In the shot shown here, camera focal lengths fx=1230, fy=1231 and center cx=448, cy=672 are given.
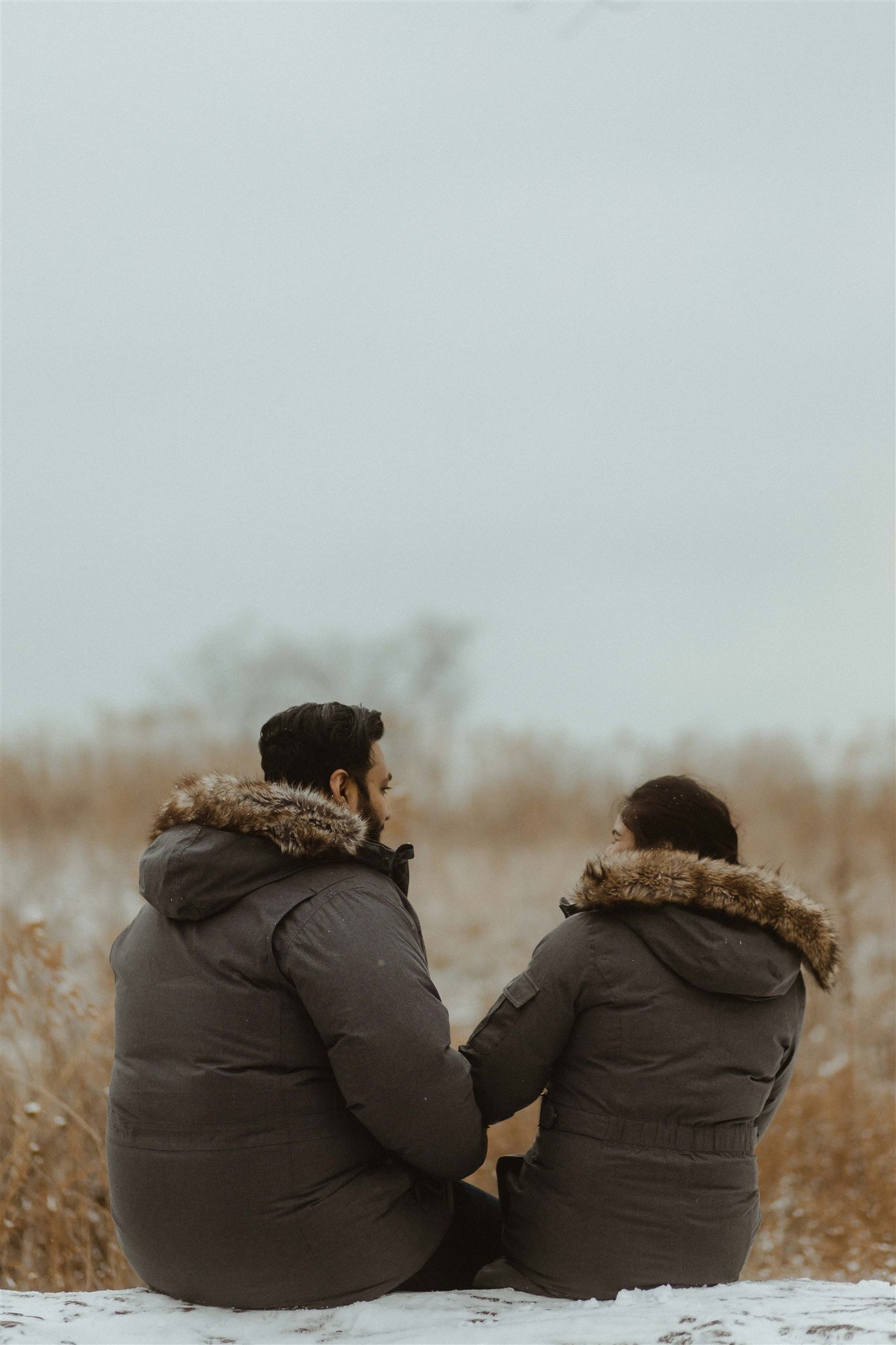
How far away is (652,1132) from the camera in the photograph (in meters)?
2.25

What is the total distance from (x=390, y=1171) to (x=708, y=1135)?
596mm

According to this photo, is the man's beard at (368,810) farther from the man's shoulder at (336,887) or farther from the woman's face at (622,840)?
the woman's face at (622,840)

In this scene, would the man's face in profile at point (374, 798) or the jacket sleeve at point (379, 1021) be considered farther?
the man's face in profile at point (374, 798)

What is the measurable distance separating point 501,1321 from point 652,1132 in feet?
1.37

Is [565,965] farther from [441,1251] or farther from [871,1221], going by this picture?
[871,1221]

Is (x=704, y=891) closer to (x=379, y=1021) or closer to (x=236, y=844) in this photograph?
(x=379, y=1021)

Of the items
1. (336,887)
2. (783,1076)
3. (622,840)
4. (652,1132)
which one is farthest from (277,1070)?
(783,1076)

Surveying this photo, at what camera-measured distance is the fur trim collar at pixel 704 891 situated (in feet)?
7.36

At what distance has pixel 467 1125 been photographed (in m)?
2.24

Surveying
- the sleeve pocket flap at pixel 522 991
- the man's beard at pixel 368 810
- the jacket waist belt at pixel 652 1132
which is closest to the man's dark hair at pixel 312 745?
the man's beard at pixel 368 810

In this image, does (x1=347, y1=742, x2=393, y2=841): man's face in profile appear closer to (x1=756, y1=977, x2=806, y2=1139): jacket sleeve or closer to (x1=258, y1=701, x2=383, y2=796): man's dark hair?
(x1=258, y1=701, x2=383, y2=796): man's dark hair

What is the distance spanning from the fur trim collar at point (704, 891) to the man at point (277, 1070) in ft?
1.20

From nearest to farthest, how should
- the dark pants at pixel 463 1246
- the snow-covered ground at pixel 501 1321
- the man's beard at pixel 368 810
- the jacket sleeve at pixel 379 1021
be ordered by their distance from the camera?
the snow-covered ground at pixel 501 1321, the jacket sleeve at pixel 379 1021, the dark pants at pixel 463 1246, the man's beard at pixel 368 810

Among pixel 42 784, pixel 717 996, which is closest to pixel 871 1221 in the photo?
pixel 717 996
